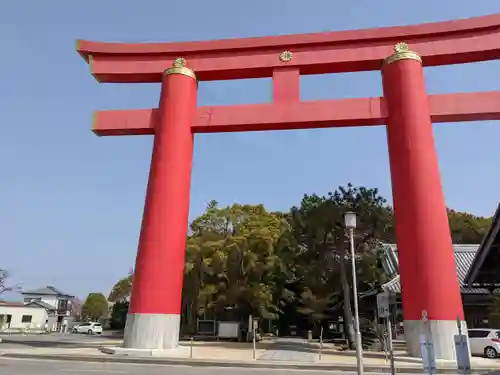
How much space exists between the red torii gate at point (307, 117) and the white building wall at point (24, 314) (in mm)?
39274

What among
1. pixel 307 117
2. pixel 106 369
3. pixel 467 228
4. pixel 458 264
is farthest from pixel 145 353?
pixel 467 228

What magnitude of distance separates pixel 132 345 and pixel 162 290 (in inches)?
75.7

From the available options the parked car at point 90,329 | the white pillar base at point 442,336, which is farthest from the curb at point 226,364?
the parked car at point 90,329

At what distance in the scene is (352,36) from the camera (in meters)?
16.3

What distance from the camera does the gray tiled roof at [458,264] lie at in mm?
20453

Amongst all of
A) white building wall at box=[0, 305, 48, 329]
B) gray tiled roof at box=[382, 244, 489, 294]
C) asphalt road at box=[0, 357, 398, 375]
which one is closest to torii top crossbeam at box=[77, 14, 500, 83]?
gray tiled roof at box=[382, 244, 489, 294]

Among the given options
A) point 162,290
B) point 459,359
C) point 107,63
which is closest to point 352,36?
point 107,63

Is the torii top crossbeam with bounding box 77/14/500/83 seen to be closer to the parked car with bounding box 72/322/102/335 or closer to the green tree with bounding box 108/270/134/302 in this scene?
the parked car with bounding box 72/322/102/335

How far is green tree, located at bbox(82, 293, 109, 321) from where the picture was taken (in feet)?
223

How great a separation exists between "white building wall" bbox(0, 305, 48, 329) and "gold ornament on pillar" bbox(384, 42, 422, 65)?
46.2m

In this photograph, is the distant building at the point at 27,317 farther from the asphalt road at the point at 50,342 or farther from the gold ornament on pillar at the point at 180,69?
the gold ornament on pillar at the point at 180,69

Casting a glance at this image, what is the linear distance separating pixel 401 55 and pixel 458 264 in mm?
12017

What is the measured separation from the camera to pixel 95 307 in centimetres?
6794

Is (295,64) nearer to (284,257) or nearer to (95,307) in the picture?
(284,257)
